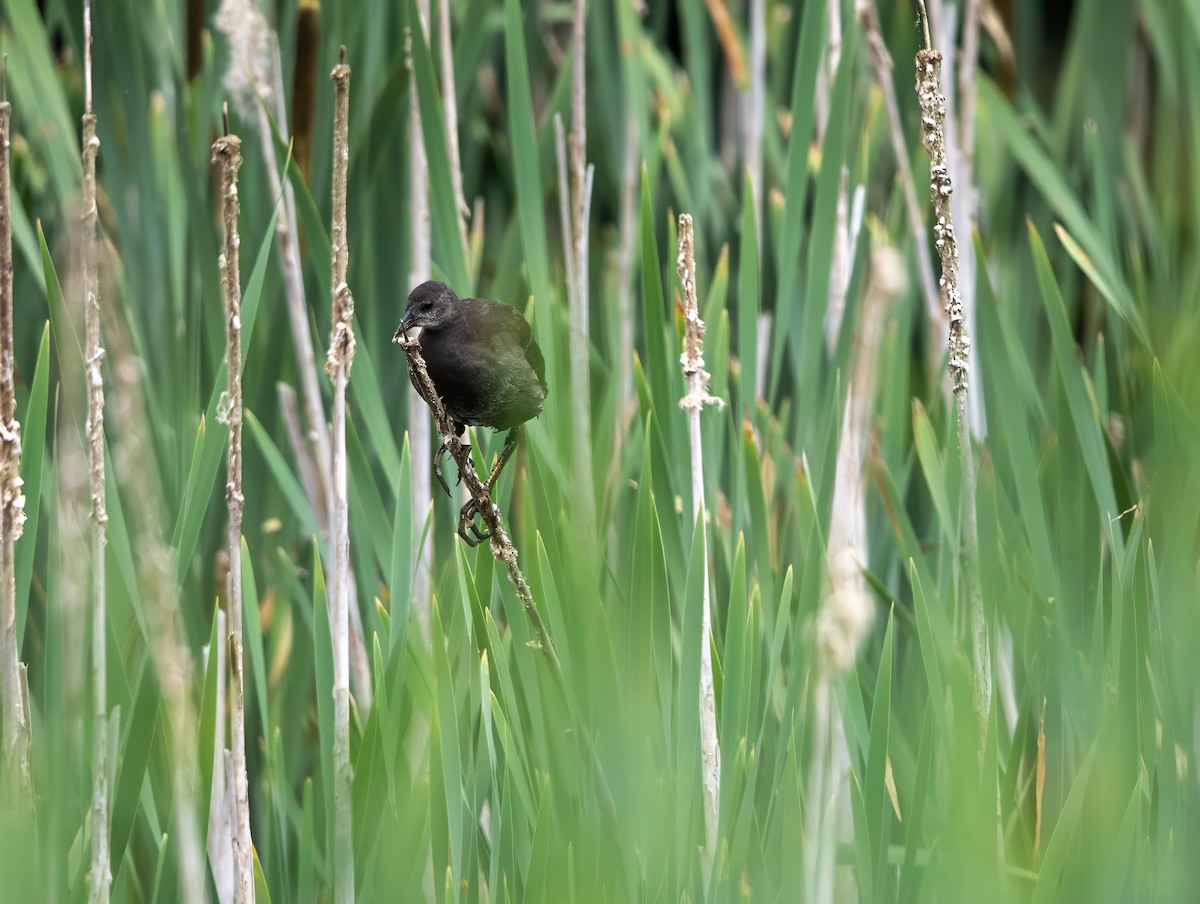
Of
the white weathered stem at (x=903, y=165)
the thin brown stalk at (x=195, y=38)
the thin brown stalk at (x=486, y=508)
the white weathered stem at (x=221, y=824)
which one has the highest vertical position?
the thin brown stalk at (x=195, y=38)

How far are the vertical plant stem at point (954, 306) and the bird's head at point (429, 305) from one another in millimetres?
600

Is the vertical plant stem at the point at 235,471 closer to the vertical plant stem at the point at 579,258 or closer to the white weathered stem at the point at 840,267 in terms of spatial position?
the vertical plant stem at the point at 579,258

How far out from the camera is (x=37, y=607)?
184 cm

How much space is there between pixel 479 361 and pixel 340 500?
26cm

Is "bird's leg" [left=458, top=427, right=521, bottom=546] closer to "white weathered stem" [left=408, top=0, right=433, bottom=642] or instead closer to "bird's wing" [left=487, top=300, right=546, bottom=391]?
"bird's wing" [left=487, top=300, right=546, bottom=391]

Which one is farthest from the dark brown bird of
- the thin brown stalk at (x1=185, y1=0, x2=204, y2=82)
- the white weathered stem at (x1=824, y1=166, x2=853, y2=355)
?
the thin brown stalk at (x1=185, y1=0, x2=204, y2=82)

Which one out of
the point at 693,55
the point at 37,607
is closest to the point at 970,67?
the point at 693,55

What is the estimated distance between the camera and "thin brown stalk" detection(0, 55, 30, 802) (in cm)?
107

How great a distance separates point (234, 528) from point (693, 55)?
1.39 metres

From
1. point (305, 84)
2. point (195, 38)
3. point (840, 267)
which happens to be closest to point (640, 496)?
point (840, 267)

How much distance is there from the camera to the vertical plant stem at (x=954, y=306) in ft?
3.22

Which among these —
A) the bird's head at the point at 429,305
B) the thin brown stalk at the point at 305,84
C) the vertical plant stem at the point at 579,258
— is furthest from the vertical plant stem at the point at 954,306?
the thin brown stalk at the point at 305,84

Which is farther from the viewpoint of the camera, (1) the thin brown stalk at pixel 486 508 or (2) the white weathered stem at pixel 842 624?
(1) the thin brown stalk at pixel 486 508

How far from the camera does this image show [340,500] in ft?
3.87
